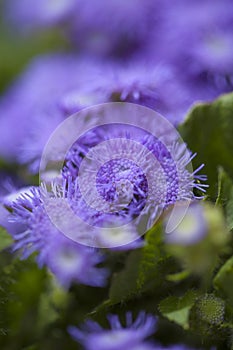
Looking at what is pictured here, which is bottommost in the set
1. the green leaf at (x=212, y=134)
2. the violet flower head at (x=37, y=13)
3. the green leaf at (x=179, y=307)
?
the green leaf at (x=179, y=307)

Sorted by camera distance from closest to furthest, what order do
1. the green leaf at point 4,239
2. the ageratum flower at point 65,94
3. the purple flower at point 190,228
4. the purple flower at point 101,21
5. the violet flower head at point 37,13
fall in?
the purple flower at point 190,228 → the green leaf at point 4,239 → the ageratum flower at point 65,94 → the purple flower at point 101,21 → the violet flower head at point 37,13

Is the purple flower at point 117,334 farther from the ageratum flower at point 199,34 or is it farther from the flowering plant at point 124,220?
the ageratum flower at point 199,34

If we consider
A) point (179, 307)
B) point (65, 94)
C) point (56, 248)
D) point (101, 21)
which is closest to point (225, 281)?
point (179, 307)

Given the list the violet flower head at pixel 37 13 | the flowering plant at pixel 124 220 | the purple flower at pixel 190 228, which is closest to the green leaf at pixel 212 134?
the flowering plant at pixel 124 220

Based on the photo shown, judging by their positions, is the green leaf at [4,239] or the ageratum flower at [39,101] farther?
the ageratum flower at [39,101]

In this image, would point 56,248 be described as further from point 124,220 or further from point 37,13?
point 37,13

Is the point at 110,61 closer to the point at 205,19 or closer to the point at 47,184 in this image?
the point at 205,19

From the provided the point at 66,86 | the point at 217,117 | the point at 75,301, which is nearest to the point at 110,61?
the point at 66,86
